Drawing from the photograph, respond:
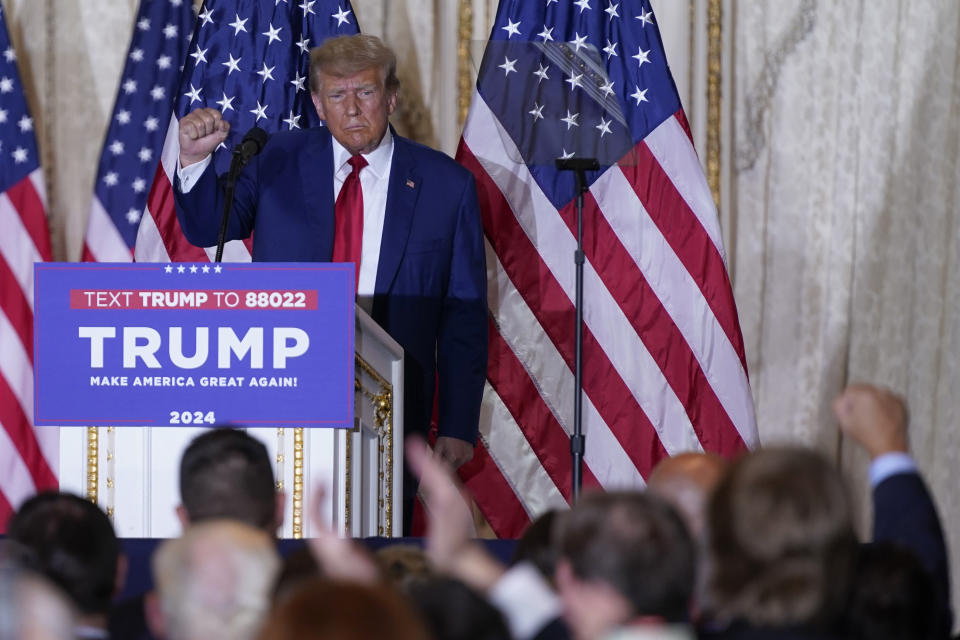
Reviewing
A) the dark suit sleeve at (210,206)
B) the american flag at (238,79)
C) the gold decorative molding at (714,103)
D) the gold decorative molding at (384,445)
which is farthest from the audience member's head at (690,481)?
the gold decorative molding at (714,103)

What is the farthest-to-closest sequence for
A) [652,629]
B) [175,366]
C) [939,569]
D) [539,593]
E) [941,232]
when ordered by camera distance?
1. [941,232]
2. [175,366]
3. [939,569]
4. [539,593]
5. [652,629]

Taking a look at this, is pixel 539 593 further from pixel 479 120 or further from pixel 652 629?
pixel 479 120

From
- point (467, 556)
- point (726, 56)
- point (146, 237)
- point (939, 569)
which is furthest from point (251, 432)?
point (726, 56)

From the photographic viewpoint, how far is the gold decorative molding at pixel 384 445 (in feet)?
12.7

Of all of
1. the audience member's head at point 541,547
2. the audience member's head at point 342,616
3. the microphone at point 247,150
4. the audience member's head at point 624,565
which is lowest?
the audience member's head at point 541,547

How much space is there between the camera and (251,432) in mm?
3367

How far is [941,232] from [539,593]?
463 centimetres

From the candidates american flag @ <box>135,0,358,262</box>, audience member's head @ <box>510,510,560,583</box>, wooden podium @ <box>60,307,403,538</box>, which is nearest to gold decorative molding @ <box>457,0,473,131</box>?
american flag @ <box>135,0,358,262</box>

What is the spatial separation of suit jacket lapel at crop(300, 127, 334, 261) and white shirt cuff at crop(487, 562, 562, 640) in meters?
2.72

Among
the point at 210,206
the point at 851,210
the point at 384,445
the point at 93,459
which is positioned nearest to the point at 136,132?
the point at 210,206

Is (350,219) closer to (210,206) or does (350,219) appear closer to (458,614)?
(210,206)

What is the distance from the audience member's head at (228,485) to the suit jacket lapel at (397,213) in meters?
2.14

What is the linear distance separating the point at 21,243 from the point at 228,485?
12.9 ft

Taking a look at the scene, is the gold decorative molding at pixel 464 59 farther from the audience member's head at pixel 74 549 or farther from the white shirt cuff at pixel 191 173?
the audience member's head at pixel 74 549
